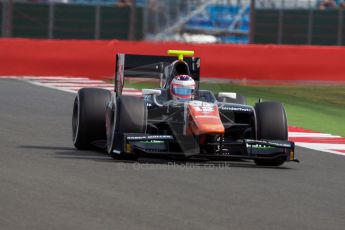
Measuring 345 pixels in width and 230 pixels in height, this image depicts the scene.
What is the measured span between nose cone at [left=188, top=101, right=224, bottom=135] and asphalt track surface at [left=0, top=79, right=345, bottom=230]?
0.38m

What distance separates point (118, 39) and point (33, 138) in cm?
1401

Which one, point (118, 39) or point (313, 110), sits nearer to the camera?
point (313, 110)

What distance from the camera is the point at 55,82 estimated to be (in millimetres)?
23578

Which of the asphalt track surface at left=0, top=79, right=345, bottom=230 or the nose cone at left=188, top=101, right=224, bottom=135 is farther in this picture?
the nose cone at left=188, top=101, right=224, bottom=135

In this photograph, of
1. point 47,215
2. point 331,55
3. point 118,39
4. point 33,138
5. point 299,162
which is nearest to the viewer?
point 47,215

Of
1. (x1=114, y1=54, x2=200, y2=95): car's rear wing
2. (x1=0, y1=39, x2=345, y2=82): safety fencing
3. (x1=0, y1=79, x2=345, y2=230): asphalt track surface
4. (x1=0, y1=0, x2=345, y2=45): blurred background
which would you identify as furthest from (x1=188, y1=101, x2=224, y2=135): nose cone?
(x1=0, y1=0, x2=345, y2=45): blurred background

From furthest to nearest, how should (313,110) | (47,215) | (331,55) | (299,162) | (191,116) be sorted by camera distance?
(331,55), (313,110), (299,162), (191,116), (47,215)

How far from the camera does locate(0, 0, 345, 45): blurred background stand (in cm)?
2686

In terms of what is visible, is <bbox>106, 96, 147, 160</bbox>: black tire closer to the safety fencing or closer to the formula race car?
the formula race car

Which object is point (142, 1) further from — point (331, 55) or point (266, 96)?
point (266, 96)

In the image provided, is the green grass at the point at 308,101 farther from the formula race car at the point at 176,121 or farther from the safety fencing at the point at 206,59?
the formula race car at the point at 176,121

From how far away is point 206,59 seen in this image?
25.3 meters

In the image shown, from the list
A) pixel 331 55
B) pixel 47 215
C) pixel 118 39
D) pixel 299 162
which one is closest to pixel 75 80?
pixel 118 39

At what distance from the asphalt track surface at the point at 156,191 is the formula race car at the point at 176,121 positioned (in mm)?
158
